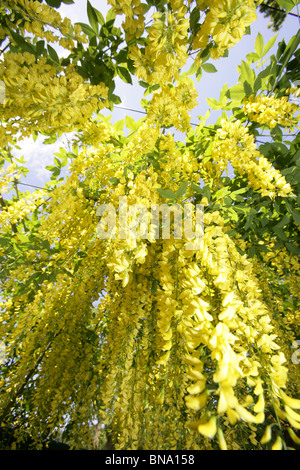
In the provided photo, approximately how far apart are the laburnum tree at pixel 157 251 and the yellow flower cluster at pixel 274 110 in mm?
13

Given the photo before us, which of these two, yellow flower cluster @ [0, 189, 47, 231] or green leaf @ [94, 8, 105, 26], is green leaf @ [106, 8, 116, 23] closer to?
green leaf @ [94, 8, 105, 26]

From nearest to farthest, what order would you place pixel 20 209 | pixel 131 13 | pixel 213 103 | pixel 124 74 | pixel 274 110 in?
pixel 131 13 → pixel 124 74 → pixel 274 110 → pixel 213 103 → pixel 20 209

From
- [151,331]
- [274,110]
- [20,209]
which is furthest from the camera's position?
[20,209]

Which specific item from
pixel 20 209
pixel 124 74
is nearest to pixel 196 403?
pixel 124 74

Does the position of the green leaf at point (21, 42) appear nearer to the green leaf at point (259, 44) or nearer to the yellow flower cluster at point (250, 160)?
the yellow flower cluster at point (250, 160)

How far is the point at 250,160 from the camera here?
5.15 ft

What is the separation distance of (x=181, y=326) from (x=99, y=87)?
118cm

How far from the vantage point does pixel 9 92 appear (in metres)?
0.98

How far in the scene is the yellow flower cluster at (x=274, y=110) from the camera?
154 centimetres

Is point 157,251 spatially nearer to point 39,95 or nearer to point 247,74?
point 39,95

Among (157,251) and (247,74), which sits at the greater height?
(247,74)

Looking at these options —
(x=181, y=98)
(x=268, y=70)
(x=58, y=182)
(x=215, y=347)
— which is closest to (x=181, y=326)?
(x=215, y=347)

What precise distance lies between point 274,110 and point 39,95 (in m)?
1.42
